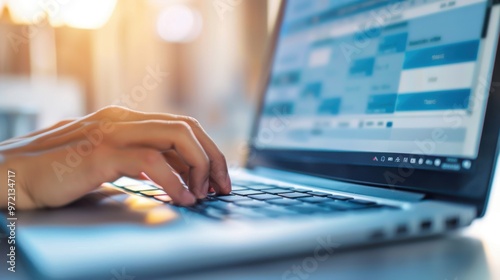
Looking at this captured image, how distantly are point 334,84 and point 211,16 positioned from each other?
196 centimetres

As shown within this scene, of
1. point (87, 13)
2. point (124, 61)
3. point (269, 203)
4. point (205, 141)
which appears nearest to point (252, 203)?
point (269, 203)

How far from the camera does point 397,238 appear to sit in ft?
1.42

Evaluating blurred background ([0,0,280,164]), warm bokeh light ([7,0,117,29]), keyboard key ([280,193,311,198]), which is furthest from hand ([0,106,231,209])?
warm bokeh light ([7,0,117,29])

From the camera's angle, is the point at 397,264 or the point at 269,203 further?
the point at 269,203

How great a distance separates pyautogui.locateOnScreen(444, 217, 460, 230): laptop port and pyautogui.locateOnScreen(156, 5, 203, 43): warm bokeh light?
2.36m

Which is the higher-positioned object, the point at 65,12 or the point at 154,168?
the point at 65,12

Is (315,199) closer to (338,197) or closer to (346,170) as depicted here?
(338,197)

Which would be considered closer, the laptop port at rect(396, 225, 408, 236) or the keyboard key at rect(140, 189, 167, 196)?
the laptop port at rect(396, 225, 408, 236)

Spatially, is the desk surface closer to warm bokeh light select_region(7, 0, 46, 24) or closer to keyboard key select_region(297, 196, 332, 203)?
keyboard key select_region(297, 196, 332, 203)

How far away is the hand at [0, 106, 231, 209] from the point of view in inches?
20.0

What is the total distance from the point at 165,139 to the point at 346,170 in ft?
0.90

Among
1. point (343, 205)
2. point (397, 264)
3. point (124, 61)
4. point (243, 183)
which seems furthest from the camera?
point (124, 61)

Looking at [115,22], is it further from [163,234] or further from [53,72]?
[163,234]

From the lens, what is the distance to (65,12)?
7.69 ft
